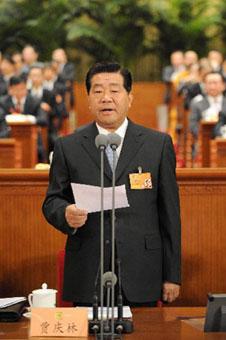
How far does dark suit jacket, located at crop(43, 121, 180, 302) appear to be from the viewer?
3.72 meters

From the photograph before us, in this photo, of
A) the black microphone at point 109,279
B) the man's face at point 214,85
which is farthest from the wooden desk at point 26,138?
the black microphone at point 109,279

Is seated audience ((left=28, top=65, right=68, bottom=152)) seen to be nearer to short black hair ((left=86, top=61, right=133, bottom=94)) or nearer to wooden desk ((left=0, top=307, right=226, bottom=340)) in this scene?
short black hair ((left=86, top=61, right=133, bottom=94))

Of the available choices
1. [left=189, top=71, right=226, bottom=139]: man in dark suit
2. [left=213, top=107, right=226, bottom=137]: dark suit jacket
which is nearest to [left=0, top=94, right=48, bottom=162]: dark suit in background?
[left=189, top=71, right=226, bottom=139]: man in dark suit

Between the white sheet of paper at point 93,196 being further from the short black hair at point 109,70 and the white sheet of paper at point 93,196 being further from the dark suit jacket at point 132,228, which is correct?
the short black hair at point 109,70

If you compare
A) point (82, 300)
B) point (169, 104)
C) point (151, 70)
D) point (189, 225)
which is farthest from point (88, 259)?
point (151, 70)

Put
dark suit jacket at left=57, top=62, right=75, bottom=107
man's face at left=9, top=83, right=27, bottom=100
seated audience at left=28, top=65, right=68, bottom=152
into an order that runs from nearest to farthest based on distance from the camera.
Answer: man's face at left=9, top=83, right=27, bottom=100 → seated audience at left=28, top=65, right=68, bottom=152 → dark suit jacket at left=57, top=62, right=75, bottom=107

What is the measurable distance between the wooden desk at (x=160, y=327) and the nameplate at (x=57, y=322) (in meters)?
0.03

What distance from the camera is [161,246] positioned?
12.3 feet

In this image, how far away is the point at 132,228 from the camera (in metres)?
3.73

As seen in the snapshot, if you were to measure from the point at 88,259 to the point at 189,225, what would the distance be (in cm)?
138

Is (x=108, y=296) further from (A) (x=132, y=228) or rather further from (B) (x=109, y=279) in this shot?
(A) (x=132, y=228)

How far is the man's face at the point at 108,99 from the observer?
366 cm

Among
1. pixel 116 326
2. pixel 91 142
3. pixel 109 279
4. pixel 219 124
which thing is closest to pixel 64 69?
pixel 219 124

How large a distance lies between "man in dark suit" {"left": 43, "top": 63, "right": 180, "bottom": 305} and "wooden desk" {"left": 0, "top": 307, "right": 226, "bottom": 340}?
8.1 inches
